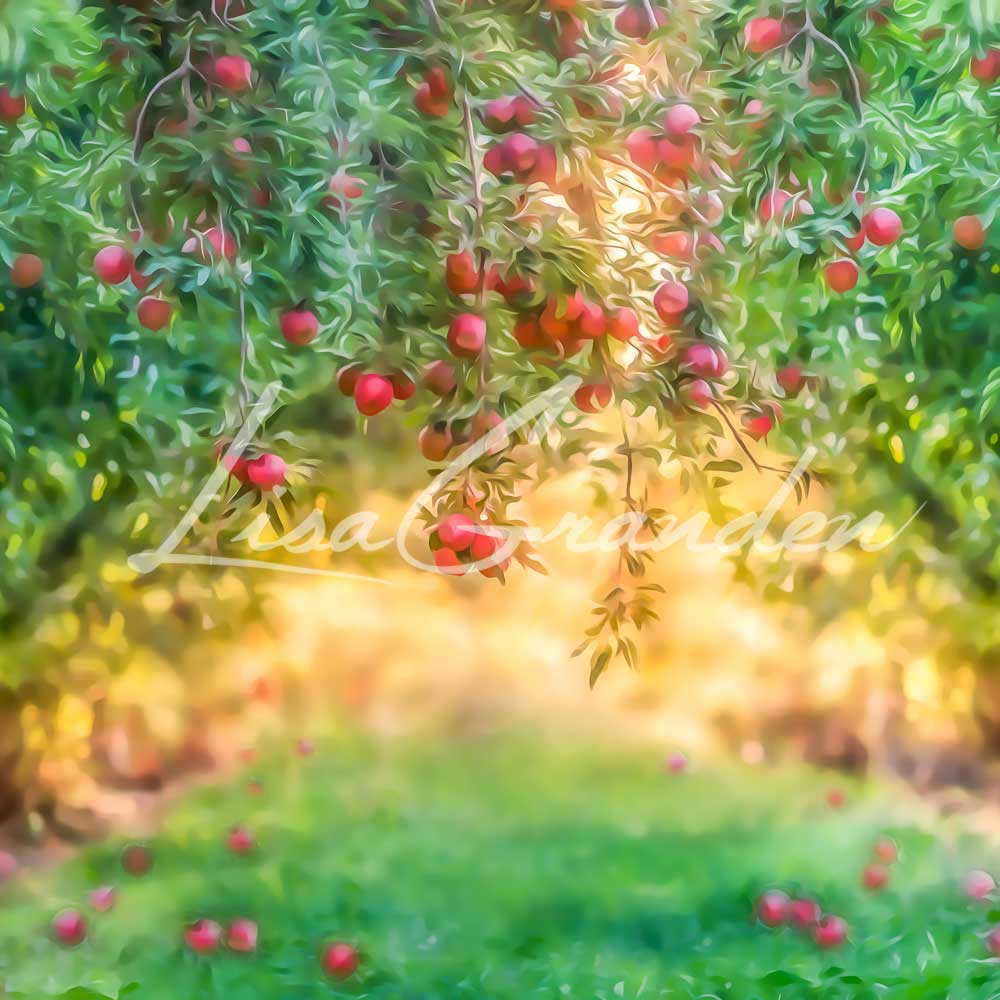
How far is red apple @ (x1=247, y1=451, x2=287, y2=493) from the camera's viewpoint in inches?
63.6

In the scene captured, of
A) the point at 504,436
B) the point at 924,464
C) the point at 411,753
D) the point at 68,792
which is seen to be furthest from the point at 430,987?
the point at 924,464

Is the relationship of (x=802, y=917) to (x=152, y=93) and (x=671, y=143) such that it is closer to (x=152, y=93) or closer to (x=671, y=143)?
(x=671, y=143)

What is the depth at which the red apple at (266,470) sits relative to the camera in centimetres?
162

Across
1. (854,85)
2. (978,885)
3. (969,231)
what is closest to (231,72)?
(854,85)

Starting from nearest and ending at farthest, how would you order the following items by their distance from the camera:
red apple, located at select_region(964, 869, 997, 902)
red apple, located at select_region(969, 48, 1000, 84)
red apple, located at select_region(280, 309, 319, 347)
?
red apple, located at select_region(280, 309, 319, 347) → red apple, located at select_region(969, 48, 1000, 84) → red apple, located at select_region(964, 869, 997, 902)

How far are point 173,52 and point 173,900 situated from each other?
1.33 metres

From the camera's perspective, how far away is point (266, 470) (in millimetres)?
1614

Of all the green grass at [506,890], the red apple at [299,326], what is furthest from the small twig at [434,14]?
the green grass at [506,890]

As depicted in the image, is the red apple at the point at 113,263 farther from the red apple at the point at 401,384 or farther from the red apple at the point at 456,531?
the red apple at the point at 456,531

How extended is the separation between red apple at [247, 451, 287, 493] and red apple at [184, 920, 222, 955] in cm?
76

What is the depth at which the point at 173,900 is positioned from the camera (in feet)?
6.12

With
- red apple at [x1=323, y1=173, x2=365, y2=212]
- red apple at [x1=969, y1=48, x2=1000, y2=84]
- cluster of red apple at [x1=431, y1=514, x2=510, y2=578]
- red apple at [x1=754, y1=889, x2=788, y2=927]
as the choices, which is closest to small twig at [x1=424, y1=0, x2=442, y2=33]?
red apple at [x1=323, y1=173, x2=365, y2=212]

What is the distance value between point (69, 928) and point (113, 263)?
3.51 feet

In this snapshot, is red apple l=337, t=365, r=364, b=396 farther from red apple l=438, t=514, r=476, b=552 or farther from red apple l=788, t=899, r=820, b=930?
red apple l=788, t=899, r=820, b=930
